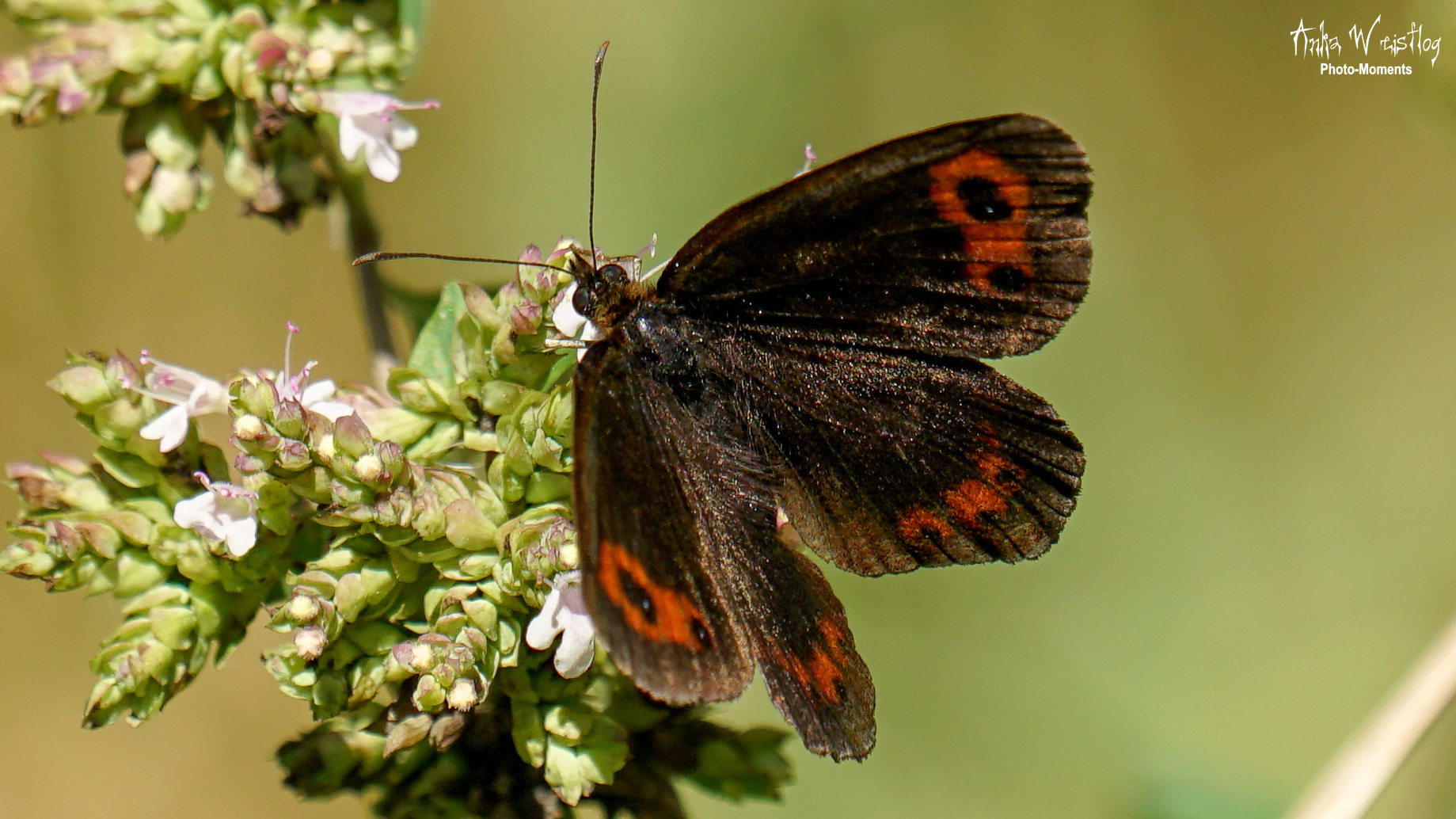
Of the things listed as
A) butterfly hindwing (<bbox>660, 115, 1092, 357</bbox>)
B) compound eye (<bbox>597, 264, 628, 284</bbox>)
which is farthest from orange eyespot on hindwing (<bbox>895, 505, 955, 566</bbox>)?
compound eye (<bbox>597, 264, 628, 284</bbox>)

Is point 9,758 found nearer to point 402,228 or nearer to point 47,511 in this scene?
point 402,228

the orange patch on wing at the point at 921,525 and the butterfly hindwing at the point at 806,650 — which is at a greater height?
the orange patch on wing at the point at 921,525

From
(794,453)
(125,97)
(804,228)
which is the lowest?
(794,453)

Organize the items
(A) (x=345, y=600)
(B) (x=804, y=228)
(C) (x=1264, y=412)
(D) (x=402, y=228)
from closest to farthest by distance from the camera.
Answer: (A) (x=345, y=600) < (B) (x=804, y=228) < (C) (x=1264, y=412) < (D) (x=402, y=228)

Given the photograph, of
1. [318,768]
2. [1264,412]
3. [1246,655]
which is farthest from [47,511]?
[1264,412]

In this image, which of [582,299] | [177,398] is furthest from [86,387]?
[582,299]

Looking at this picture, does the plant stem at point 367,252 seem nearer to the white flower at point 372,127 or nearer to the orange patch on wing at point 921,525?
the white flower at point 372,127

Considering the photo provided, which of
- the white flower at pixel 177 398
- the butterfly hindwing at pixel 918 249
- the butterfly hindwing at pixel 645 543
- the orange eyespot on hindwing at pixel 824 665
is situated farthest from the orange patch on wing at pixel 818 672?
the white flower at pixel 177 398
